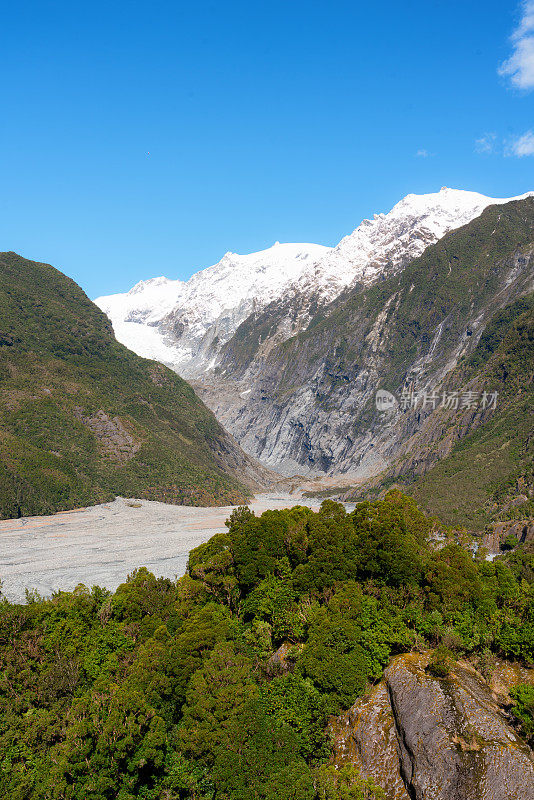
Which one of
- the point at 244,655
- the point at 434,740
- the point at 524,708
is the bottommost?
the point at 434,740

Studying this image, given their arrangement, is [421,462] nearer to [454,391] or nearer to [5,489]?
[454,391]

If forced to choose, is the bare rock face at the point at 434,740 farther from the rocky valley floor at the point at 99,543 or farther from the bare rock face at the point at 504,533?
the bare rock face at the point at 504,533

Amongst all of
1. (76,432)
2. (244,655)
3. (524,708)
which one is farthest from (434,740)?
(76,432)

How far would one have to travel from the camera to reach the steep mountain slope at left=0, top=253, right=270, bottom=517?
128500mm

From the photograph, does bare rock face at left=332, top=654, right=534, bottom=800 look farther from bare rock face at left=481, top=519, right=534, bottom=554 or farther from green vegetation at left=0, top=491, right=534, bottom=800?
bare rock face at left=481, top=519, right=534, bottom=554

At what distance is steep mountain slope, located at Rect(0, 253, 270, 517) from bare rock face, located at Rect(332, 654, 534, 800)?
107 m

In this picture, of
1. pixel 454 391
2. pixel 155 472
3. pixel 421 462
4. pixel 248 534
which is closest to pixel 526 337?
pixel 454 391

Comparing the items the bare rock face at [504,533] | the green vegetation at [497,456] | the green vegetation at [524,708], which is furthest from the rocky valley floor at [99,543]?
the green vegetation at [524,708]

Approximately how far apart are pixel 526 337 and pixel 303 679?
458ft

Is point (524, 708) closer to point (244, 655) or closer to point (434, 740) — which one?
point (434, 740)

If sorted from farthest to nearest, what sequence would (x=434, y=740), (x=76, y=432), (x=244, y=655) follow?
(x=76, y=432), (x=244, y=655), (x=434, y=740)

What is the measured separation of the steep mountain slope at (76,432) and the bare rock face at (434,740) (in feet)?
350

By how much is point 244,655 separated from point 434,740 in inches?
548

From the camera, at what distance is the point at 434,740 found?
25.4m
